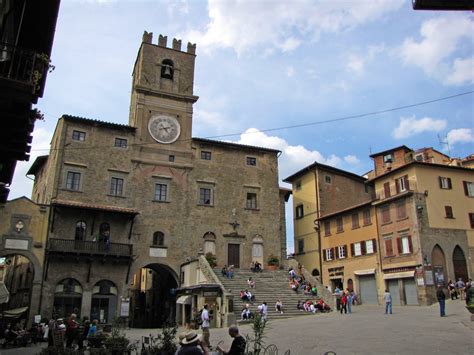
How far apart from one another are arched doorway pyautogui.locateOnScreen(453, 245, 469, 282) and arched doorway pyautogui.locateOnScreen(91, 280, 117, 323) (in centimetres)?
2409

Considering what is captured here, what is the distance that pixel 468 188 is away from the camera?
3438 centimetres

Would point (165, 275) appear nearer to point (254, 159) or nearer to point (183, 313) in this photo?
point (183, 313)

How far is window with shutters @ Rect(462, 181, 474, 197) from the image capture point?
34.2 meters

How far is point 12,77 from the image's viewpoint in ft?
28.9

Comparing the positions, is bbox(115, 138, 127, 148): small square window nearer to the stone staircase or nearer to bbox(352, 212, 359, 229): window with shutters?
the stone staircase

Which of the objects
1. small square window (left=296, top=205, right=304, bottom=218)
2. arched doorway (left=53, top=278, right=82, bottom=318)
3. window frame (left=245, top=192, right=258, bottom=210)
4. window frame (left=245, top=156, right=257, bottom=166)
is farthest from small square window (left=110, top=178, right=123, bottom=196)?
small square window (left=296, top=205, right=304, bottom=218)

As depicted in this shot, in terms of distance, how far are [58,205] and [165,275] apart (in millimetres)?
Result: 11585

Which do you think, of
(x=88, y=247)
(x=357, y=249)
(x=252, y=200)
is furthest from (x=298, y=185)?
(x=88, y=247)

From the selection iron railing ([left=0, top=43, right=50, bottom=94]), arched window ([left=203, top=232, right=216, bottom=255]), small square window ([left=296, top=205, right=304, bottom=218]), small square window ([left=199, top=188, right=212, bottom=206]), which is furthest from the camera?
small square window ([left=296, top=205, right=304, bottom=218])

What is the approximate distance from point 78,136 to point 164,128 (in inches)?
273

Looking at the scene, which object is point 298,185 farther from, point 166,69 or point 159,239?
point 166,69

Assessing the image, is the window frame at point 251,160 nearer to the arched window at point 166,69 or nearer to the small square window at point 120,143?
the arched window at point 166,69

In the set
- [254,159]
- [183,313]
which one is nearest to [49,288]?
[183,313]

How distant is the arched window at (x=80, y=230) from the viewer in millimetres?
32281
